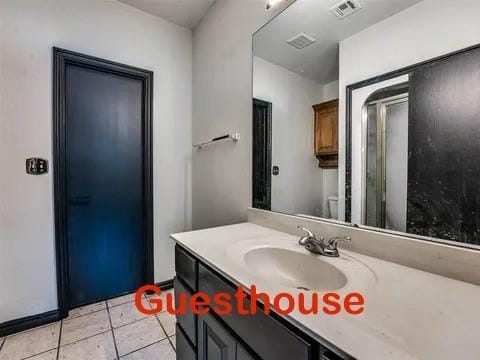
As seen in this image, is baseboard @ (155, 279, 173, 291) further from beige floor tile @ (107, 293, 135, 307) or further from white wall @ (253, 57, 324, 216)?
white wall @ (253, 57, 324, 216)

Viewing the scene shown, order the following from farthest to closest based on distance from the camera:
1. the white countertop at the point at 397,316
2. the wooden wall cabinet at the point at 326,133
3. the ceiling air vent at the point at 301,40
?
the ceiling air vent at the point at 301,40 < the wooden wall cabinet at the point at 326,133 < the white countertop at the point at 397,316

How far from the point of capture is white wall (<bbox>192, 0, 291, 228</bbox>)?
1567 mm

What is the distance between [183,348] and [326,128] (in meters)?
1.22

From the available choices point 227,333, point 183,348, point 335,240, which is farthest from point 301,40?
point 183,348

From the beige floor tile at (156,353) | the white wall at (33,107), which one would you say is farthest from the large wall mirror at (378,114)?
the white wall at (33,107)

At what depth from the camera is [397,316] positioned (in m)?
0.51

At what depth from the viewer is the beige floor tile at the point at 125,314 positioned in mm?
1701

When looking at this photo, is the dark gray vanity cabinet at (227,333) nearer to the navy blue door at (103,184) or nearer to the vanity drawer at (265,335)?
the vanity drawer at (265,335)

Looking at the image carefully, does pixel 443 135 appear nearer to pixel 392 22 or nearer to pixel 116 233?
pixel 392 22

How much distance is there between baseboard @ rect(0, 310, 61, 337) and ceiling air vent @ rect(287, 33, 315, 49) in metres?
2.36

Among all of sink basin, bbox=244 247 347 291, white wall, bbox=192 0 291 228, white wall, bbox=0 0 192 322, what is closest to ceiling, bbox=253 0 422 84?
white wall, bbox=192 0 291 228

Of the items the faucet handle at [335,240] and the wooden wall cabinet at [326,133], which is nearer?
the faucet handle at [335,240]

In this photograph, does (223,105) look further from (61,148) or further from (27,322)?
(27,322)

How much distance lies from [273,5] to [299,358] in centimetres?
162
